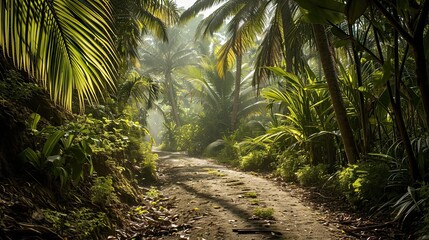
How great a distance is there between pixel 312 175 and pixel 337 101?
1438 mm

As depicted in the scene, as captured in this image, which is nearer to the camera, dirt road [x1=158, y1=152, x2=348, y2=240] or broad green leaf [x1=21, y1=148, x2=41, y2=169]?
broad green leaf [x1=21, y1=148, x2=41, y2=169]

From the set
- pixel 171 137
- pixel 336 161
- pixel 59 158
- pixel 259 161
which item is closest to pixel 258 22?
pixel 259 161

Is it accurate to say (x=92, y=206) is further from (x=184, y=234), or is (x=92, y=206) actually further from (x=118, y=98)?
(x=118, y=98)

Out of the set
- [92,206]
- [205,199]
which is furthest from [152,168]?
[92,206]

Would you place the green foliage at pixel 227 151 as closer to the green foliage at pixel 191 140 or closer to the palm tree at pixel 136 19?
the green foliage at pixel 191 140

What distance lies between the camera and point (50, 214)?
8.19 ft

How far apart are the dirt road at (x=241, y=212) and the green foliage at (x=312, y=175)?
0.36 meters

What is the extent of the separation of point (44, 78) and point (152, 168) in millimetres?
4467

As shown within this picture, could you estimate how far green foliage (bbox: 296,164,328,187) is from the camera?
5.04 meters

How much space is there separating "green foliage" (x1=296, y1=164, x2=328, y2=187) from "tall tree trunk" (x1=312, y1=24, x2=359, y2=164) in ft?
2.85

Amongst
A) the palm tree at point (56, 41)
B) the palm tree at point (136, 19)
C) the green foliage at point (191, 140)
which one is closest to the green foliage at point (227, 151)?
the green foliage at point (191, 140)

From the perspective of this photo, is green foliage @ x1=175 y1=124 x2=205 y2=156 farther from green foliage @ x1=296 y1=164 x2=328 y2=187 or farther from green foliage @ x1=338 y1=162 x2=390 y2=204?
green foliage @ x1=338 y1=162 x2=390 y2=204

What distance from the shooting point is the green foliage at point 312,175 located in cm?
504

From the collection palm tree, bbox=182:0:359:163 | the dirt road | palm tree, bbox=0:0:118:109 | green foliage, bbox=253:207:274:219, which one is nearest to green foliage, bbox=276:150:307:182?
the dirt road
